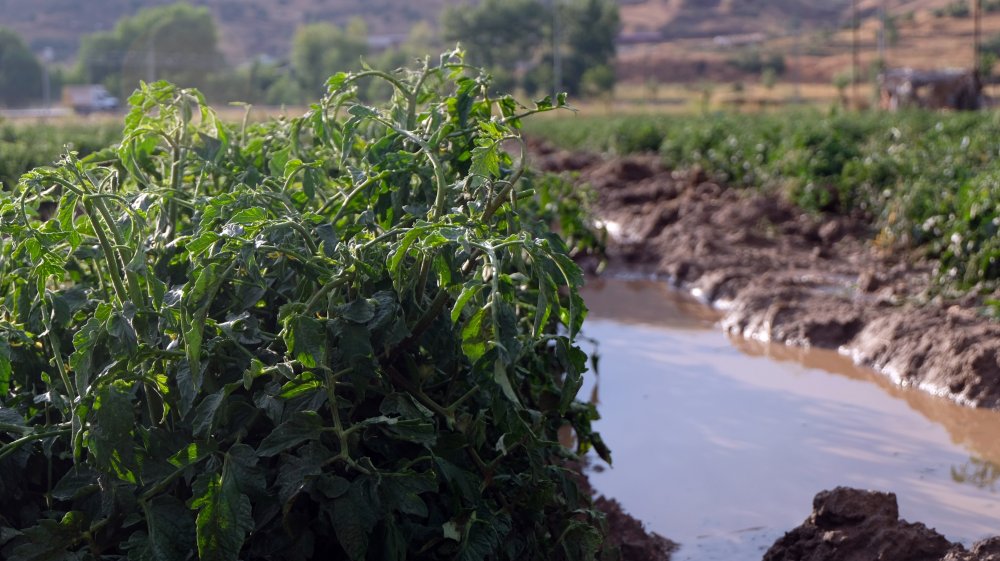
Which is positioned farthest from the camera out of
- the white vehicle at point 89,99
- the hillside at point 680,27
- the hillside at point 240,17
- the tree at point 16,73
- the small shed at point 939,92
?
the hillside at point 240,17

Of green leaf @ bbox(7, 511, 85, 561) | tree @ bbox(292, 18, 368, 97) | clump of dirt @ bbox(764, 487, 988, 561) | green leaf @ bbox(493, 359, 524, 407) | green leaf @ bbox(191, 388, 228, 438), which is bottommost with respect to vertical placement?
clump of dirt @ bbox(764, 487, 988, 561)

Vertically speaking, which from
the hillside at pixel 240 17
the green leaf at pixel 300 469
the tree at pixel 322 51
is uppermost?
the hillside at pixel 240 17

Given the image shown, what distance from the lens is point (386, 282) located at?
2.64 metres

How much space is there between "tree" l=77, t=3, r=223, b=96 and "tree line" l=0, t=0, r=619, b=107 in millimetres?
42

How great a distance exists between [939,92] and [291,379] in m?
28.5

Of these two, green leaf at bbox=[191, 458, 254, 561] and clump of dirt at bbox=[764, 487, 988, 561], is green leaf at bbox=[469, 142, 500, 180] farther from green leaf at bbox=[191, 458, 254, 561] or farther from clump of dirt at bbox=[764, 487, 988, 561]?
clump of dirt at bbox=[764, 487, 988, 561]

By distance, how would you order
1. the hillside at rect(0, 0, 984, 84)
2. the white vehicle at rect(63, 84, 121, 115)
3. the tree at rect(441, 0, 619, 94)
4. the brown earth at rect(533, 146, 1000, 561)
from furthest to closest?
the hillside at rect(0, 0, 984, 84) → the tree at rect(441, 0, 619, 94) → the white vehicle at rect(63, 84, 121, 115) → the brown earth at rect(533, 146, 1000, 561)

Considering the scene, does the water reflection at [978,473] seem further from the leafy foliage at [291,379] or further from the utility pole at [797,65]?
the utility pole at [797,65]

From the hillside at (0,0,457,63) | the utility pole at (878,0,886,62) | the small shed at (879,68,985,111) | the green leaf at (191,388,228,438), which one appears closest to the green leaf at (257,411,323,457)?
the green leaf at (191,388,228,438)

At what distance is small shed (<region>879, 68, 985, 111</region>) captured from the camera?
89.8 feet

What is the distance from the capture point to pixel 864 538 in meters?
3.31

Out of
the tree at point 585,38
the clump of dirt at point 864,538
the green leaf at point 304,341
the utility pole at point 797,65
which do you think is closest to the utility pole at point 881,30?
the utility pole at point 797,65

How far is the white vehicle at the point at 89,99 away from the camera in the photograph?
41.3 m

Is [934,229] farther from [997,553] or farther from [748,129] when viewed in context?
[748,129]
